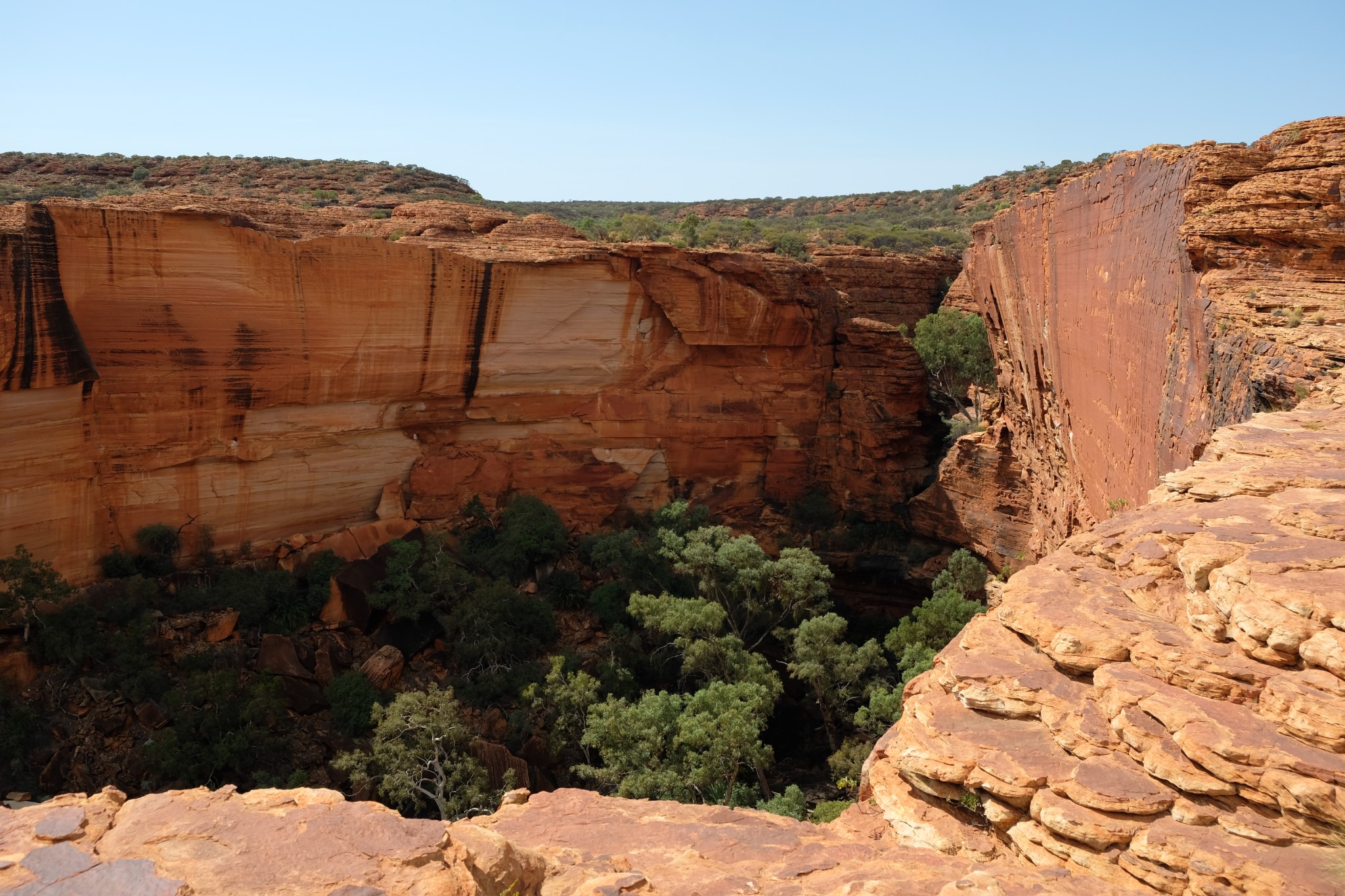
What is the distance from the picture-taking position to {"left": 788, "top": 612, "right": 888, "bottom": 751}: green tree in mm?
17172

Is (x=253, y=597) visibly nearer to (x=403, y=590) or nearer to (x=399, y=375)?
(x=403, y=590)

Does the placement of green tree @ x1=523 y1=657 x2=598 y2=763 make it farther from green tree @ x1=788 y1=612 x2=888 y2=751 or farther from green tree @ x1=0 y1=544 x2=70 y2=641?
green tree @ x1=0 y1=544 x2=70 y2=641

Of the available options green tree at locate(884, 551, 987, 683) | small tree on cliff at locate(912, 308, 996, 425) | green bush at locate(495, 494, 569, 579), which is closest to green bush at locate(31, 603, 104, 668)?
green bush at locate(495, 494, 569, 579)

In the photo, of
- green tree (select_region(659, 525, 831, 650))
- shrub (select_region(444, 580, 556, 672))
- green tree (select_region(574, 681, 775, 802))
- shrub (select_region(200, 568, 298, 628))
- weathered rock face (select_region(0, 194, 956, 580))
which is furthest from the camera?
green tree (select_region(659, 525, 831, 650))

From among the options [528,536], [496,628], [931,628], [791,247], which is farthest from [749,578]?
[791,247]

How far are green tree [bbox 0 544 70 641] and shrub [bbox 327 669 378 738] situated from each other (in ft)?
16.1

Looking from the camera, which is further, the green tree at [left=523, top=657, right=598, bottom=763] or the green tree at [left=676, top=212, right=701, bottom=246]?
the green tree at [left=676, top=212, right=701, bottom=246]

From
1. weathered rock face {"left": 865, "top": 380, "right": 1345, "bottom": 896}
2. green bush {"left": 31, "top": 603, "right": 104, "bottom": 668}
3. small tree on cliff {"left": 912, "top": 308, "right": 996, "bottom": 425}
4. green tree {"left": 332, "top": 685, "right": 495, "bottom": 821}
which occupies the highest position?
small tree on cliff {"left": 912, "top": 308, "right": 996, "bottom": 425}

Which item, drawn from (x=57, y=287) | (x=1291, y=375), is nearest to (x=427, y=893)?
(x=1291, y=375)

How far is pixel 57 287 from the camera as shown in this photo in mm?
15492

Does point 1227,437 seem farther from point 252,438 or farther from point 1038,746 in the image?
point 252,438

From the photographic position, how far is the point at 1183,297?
9.88 m

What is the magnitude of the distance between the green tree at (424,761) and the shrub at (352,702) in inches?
23.9

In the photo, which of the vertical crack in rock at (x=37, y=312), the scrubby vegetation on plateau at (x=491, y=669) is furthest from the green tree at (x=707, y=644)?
the vertical crack in rock at (x=37, y=312)
